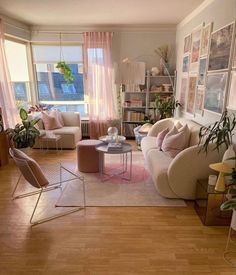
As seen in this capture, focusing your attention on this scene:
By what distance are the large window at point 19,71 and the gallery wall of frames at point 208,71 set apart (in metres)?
3.57

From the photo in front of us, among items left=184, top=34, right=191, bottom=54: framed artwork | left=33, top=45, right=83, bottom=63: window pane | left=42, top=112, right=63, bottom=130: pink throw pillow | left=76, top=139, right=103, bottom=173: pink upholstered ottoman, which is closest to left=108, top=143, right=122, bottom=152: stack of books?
left=76, top=139, right=103, bottom=173: pink upholstered ottoman

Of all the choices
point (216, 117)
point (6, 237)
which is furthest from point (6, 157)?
point (216, 117)

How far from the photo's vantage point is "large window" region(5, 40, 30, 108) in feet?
15.4

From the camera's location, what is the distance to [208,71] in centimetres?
318

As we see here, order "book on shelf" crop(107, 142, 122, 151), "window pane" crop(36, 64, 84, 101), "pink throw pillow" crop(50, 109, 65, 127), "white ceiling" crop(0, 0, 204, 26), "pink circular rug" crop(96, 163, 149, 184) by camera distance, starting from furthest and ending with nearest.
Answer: "window pane" crop(36, 64, 84, 101) → "pink throw pillow" crop(50, 109, 65, 127) → "white ceiling" crop(0, 0, 204, 26) → "pink circular rug" crop(96, 163, 149, 184) → "book on shelf" crop(107, 142, 122, 151)

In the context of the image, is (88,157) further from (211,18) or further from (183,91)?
(211,18)

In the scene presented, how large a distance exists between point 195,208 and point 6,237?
6.59 feet

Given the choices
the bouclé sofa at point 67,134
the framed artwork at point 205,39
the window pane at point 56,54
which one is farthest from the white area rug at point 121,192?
the window pane at point 56,54

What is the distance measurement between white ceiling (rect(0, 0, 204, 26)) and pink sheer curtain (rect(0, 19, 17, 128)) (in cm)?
65

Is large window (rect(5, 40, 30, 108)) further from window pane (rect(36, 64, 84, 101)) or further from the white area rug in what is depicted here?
the white area rug

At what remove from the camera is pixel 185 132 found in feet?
10.1

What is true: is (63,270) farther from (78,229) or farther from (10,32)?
(10,32)

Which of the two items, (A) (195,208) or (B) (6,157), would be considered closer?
(A) (195,208)

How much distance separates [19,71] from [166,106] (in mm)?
3381
